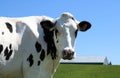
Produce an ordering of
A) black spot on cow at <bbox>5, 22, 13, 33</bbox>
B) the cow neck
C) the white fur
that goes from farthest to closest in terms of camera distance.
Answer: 1. the cow neck
2. black spot on cow at <bbox>5, 22, 13, 33</bbox>
3. the white fur

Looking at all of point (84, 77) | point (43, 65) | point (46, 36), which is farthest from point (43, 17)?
point (84, 77)

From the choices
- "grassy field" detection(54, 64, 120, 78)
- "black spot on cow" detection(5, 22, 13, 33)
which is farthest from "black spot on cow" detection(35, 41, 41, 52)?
Result: "grassy field" detection(54, 64, 120, 78)

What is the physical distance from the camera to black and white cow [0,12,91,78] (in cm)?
936

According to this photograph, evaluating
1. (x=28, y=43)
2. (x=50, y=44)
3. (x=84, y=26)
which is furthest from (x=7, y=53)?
(x=84, y=26)

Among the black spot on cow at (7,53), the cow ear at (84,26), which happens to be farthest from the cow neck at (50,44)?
the black spot on cow at (7,53)

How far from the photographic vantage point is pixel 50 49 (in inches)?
394

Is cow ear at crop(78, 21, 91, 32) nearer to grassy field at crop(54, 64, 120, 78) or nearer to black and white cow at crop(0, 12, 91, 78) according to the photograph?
black and white cow at crop(0, 12, 91, 78)

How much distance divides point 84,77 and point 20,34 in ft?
106

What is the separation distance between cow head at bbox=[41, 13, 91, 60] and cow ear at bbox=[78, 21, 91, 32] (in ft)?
0.48

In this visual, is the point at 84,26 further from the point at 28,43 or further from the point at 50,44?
the point at 28,43

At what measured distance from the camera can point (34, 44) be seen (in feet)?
32.0

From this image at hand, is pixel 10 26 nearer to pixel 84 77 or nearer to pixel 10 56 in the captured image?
pixel 10 56

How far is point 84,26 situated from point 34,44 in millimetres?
1681

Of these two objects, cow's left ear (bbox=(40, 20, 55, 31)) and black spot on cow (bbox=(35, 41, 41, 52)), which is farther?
cow's left ear (bbox=(40, 20, 55, 31))
